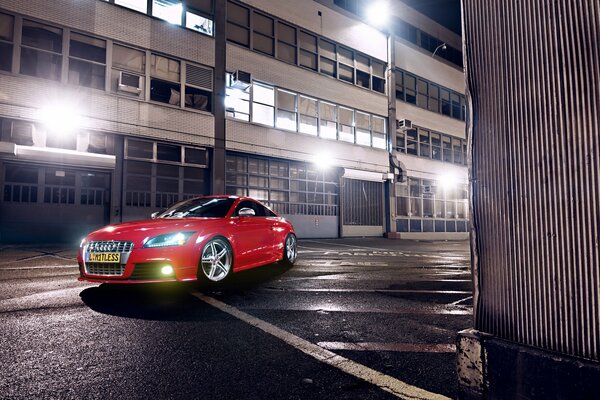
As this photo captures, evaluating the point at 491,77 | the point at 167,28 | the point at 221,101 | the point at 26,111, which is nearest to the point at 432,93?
the point at 221,101

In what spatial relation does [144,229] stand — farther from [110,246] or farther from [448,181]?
[448,181]

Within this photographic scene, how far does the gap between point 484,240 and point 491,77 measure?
2.65 feet

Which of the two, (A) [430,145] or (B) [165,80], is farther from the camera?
(A) [430,145]

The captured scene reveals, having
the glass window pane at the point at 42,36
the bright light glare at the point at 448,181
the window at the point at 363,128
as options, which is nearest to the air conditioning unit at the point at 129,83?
the glass window pane at the point at 42,36

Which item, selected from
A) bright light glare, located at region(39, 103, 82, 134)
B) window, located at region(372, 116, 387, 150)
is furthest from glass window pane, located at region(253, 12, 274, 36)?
bright light glare, located at region(39, 103, 82, 134)

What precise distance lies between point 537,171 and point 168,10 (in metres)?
16.7

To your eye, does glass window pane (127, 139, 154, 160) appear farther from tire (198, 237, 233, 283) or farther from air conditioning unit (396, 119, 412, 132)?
air conditioning unit (396, 119, 412, 132)

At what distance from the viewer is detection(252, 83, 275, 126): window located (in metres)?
17.4

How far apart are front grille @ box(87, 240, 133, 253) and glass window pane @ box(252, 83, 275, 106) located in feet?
44.2

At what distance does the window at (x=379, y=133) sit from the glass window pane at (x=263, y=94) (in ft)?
23.0

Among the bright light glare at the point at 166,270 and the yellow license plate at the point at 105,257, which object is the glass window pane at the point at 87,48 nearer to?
the yellow license plate at the point at 105,257

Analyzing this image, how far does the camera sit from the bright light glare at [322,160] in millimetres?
19161

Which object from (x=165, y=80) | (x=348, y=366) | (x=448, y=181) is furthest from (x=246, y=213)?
(x=448, y=181)

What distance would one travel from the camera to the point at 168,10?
15.2 meters
